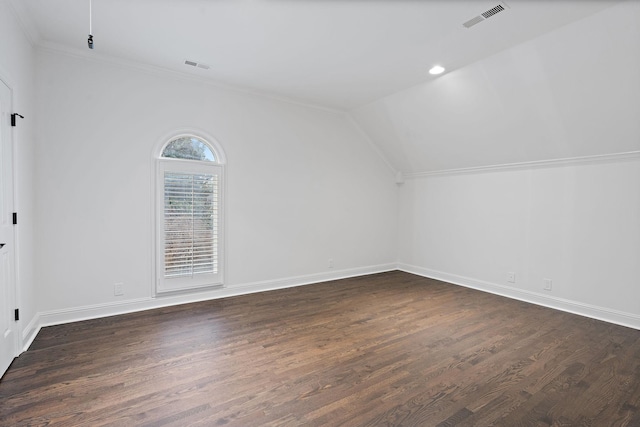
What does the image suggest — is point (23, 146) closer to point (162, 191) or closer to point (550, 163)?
point (162, 191)

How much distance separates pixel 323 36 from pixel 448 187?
11.5 ft

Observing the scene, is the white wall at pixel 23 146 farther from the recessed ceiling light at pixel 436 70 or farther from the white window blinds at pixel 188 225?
the recessed ceiling light at pixel 436 70

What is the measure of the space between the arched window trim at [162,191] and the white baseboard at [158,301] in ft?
0.33

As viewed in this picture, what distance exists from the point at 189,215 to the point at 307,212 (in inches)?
72.0

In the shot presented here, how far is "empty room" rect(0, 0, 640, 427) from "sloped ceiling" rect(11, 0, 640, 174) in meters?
0.03

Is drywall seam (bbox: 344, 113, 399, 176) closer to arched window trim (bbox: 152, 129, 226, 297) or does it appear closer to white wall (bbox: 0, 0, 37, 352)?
arched window trim (bbox: 152, 129, 226, 297)

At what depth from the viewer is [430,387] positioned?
2.33 m

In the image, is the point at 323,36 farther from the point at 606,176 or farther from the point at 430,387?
the point at 606,176

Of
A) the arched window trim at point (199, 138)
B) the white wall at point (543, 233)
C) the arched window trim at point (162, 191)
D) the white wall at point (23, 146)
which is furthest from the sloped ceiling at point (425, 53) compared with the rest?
the arched window trim at point (162, 191)

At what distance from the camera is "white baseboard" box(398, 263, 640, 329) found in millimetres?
3596

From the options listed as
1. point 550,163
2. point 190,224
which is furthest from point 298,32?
point 550,163

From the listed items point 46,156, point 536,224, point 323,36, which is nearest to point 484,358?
point 536,224

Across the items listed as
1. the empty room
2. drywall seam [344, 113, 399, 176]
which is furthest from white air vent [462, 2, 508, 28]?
drywall seam [344, 113, 399, 176]

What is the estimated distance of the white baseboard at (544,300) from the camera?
3596mm
